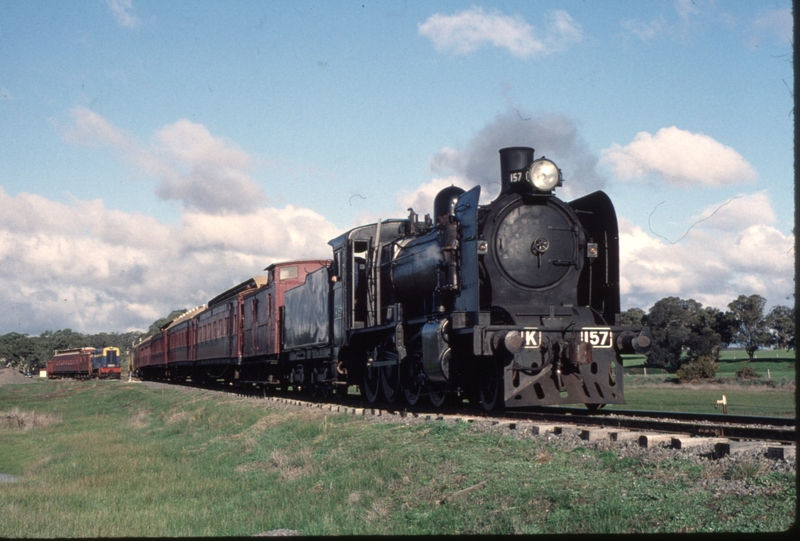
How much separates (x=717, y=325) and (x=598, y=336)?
6177 centimetres

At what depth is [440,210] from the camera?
48.3 feet

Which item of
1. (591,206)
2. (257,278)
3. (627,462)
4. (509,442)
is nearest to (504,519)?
(627,462)

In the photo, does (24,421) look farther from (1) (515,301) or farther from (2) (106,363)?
(2) (106,363)

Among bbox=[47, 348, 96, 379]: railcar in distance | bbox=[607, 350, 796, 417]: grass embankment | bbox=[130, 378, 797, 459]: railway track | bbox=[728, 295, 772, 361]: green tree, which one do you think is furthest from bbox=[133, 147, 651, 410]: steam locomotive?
bbox=[47, 348, 96, 379]: railcar in distance

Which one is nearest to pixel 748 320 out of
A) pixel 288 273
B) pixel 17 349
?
pixel 288 273

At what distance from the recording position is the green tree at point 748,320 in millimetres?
65625

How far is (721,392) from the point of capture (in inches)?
1539

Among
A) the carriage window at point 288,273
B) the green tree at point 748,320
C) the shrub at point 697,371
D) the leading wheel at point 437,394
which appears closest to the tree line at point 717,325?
the green tree at point 748,320

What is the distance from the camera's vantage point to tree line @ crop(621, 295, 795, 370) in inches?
2360

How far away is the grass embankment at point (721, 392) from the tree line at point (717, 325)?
2.52 meters

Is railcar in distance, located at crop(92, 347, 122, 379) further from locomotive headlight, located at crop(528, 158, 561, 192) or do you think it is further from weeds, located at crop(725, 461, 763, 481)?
weeds, located at crop(725, 461, 763, 481)

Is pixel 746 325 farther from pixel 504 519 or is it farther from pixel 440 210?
pixel 504 519

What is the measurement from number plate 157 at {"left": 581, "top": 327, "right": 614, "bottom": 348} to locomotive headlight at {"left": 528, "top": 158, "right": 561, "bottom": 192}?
7.83ft

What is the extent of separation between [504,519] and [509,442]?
258 cm
